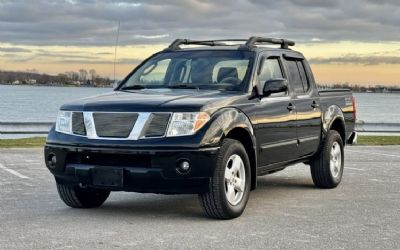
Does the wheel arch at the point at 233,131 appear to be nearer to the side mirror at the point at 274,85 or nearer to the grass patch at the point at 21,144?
the side mirror at the point at 274,85

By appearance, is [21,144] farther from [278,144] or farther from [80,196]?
[278,144]

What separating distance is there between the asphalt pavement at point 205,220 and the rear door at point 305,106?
69cm

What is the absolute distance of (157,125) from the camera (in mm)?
6688

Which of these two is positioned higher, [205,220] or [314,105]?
[314,105]

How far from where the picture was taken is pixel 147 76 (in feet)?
27.8

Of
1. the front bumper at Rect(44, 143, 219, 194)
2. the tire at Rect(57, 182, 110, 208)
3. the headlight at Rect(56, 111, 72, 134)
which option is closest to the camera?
the front bumper at Rect(44, 143, 219, 194)

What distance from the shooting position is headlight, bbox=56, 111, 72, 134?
23.5 feet

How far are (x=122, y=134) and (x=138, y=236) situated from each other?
1108 millimetres

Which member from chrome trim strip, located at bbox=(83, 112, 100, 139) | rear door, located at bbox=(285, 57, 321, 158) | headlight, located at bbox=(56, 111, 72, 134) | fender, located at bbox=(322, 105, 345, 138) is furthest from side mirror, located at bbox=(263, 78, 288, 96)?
headlight, located at bbox=(56, 111, 72, 134)

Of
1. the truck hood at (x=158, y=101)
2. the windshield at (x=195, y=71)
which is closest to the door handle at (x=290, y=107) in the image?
the windshield at (x=195, y=71)

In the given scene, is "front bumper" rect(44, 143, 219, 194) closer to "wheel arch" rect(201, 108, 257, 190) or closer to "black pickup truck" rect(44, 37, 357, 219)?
"black pickup truck" rect(44, 37, 357, 219)

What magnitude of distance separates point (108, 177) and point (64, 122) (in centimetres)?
90

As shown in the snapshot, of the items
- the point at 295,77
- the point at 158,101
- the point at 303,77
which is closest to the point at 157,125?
the point at 158,101

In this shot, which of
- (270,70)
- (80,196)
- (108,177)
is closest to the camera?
Answer: (108,177)
